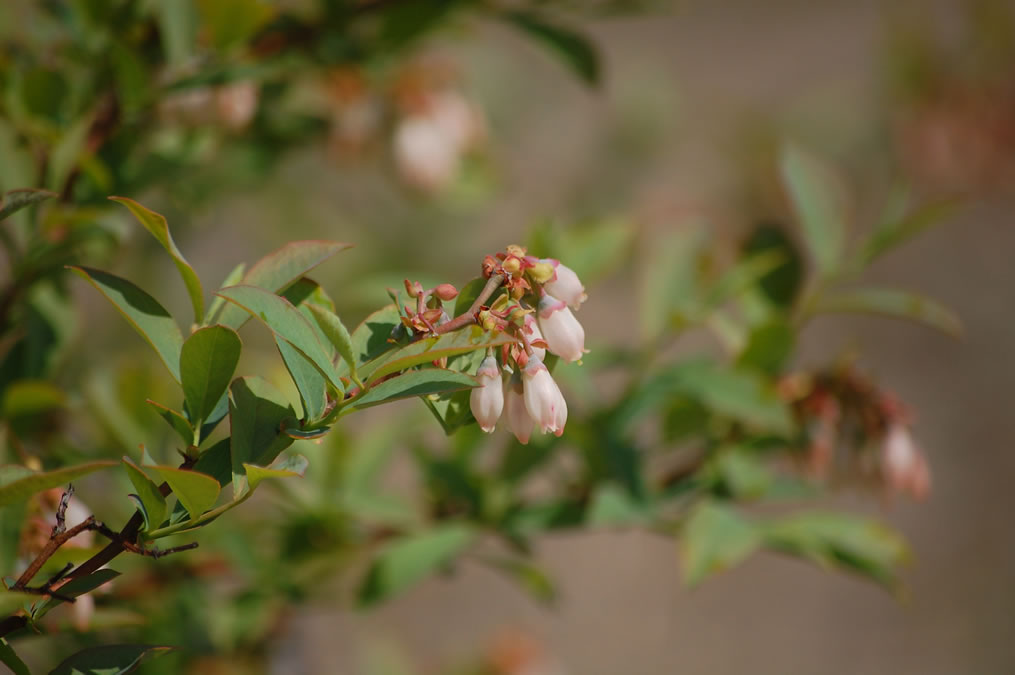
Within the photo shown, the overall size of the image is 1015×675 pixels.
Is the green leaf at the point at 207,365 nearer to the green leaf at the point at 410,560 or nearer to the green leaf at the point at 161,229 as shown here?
the green leaf at the point at 161,229

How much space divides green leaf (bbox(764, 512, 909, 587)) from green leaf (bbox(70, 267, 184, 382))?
58 centimetres

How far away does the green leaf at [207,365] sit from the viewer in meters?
0.42

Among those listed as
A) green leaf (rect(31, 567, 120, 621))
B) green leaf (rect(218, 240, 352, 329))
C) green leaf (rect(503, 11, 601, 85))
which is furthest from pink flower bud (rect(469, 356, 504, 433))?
green leaf (rect(503, 11, 601, 85))

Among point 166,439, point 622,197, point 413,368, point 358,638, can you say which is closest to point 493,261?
point 413,368

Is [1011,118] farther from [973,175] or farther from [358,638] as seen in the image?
[358,638]

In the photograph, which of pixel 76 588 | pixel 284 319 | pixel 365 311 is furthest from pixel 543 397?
pixel 365 311

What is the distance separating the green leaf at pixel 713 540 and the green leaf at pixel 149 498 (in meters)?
0.46

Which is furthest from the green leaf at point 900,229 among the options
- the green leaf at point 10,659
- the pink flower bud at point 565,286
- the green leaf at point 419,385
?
the green leaf at point 10,659

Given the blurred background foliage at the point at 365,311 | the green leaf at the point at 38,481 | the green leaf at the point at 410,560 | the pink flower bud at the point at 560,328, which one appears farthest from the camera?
the green leaf at the point at 410,560

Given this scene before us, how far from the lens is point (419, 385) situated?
15.8 inches

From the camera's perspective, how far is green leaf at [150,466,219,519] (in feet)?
1.24

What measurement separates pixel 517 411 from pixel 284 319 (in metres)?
0.16

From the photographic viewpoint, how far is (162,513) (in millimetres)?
417

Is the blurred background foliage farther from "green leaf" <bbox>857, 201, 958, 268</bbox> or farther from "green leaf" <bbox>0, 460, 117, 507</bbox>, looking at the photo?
"green leaf" <bbox>0, 460, 117, 507</bbox>
